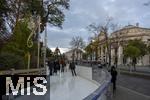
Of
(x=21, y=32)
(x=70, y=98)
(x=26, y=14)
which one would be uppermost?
(x=26, y=14)

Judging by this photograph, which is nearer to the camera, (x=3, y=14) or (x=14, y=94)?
(x=14, y=94)

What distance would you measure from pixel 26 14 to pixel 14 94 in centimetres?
3821

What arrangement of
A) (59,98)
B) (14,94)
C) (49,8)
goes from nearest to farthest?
(14,94)
(59,98)
(49,8)

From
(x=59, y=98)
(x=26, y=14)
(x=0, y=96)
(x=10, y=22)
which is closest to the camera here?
(x=0, y=96)

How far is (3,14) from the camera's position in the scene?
1715 inches

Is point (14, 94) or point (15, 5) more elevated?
point (15, 5)

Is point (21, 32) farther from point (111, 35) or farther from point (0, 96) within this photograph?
point (111, 35)

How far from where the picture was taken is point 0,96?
15383 mm

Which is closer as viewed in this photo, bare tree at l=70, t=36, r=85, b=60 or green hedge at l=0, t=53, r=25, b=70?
green hedge at l=0, t=53, r=25, b=70

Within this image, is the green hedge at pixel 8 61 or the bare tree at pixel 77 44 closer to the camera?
the green hedge at pixel 8 61

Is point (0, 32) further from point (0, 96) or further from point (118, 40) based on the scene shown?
point (118, 40)

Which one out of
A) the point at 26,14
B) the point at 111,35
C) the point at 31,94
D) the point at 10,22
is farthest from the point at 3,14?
the point at 111,35

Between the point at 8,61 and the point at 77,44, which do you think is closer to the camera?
the point at 8,61

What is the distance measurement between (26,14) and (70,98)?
3591 centimetres
